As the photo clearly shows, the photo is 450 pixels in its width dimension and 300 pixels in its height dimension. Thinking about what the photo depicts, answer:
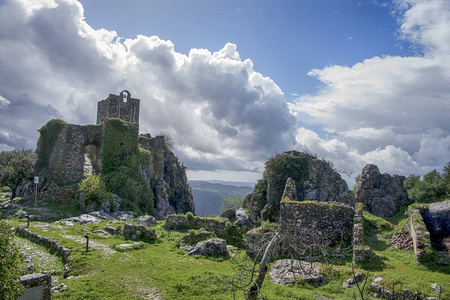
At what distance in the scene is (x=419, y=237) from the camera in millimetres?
12805

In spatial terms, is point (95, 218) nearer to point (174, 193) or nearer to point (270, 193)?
point (270, 193)

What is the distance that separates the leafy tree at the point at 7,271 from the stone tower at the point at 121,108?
45.3 m

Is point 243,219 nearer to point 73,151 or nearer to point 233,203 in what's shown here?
point 73,151

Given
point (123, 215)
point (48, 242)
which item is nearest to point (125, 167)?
point (123, 215)

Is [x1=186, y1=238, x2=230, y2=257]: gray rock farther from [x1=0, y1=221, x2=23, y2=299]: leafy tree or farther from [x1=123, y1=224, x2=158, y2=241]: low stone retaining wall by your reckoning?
[x1=0, y1=221, x2=23, y2=299]: leafy tree

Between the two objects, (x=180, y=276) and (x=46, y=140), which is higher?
(x=46, y=140)

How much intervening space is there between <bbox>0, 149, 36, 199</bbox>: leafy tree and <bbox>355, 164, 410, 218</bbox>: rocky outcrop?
36.3 metres

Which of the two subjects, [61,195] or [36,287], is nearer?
[36,287]

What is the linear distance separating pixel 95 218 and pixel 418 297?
22.8 m

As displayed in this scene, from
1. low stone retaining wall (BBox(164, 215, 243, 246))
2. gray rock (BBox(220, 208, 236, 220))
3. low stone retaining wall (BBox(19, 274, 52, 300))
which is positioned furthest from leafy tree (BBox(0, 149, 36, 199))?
low stone retaining wall (BBox(19, 274, 52, 300))

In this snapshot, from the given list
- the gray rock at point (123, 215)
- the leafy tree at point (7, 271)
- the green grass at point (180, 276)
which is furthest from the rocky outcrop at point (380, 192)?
the leafy tree at point (7, 271)

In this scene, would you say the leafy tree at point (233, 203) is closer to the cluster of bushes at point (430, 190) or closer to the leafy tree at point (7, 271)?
the cluster of bushes at point (430, 190)

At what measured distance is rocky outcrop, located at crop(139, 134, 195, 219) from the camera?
39.8 m

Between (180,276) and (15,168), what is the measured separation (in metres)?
31.3
